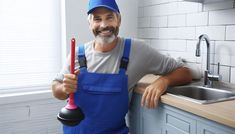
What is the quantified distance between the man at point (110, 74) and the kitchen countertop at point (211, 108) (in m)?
0.10

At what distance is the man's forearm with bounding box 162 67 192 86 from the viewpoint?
1488 millimetres

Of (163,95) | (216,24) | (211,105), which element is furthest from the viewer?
(216,24)

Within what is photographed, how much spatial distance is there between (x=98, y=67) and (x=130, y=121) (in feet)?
1.54

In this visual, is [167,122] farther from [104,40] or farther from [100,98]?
[104,40]

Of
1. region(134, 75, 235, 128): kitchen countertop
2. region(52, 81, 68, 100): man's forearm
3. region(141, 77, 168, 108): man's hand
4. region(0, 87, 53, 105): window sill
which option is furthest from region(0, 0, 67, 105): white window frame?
region(134, 75, 235, 128): kitchen countertop

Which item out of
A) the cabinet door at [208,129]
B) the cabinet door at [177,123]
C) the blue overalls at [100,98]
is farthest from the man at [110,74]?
the cabinet door at [208,129]

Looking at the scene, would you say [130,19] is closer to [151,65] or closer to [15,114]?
[151,65]

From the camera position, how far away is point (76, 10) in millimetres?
2211

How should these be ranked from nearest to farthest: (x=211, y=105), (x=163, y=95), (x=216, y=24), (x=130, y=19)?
(x=211, y=105)
(x=163, y=95)
(x=216, y=24)
(x=130, y=19)

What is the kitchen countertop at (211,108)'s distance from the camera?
1.00m

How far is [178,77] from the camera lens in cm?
152

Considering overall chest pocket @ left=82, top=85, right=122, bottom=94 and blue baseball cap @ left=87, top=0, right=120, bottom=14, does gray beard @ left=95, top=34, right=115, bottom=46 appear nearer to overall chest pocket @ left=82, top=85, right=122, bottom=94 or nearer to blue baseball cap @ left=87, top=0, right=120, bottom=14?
blue baseball cap @ left=87, top=0, right=120, bottom=14

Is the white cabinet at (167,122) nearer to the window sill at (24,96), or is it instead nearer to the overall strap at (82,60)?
the overall strap at (82,60)

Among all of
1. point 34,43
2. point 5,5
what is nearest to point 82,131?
point 34,43
